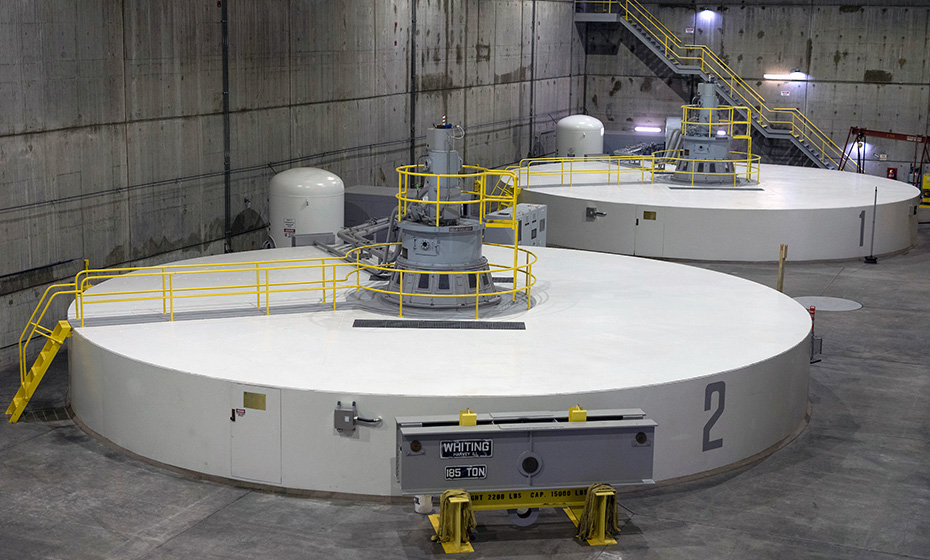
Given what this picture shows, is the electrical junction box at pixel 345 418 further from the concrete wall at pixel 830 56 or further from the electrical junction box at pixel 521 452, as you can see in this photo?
the concrete wall at pixel 830 56

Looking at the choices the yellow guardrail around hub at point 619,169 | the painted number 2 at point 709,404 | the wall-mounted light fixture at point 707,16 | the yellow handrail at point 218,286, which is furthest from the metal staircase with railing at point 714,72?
the painted number 2 at point 709,404

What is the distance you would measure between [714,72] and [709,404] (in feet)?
103

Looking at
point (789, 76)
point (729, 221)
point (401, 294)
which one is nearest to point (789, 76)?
point (789, 76)

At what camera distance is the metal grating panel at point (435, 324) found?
1686 cm

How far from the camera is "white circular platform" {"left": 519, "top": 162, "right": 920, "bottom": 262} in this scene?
93.8 ft

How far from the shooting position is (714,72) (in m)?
43.6

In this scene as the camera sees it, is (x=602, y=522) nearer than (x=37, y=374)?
Yes

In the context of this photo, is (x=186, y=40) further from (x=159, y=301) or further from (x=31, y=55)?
(x=159, y=301)

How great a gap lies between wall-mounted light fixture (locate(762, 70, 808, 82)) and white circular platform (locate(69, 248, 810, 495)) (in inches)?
1047

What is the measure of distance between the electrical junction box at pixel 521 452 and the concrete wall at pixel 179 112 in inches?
389

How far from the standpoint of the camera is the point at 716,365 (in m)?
15.0

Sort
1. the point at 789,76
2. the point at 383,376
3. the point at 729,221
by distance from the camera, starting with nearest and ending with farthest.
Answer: the point at 383,376, the point at 729,221, the point at 789,76

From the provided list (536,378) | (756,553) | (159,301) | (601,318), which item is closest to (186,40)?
(159,301)

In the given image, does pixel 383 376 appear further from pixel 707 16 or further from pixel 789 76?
pixel 707 16
